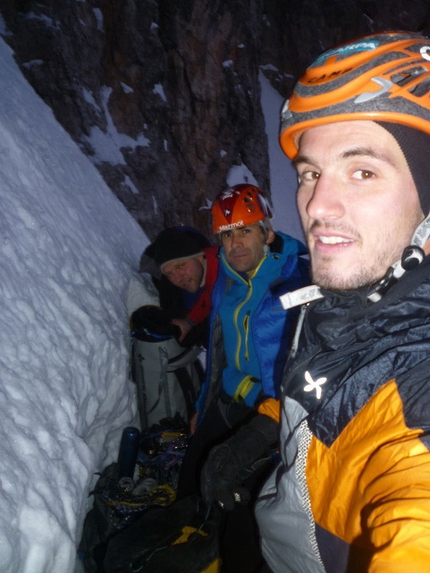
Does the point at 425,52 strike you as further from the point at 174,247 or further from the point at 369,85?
the point at 174,247

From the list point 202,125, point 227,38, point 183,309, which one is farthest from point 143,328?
point 227,38

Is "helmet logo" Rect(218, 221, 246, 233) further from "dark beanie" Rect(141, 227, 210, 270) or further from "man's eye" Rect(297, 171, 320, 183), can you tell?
"man's eye" Rect(297, 171, 320, 183)

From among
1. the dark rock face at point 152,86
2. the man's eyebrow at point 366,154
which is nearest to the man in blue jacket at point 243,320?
the man's eyebrow at point 366,154

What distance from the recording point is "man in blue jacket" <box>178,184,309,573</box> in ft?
10.5

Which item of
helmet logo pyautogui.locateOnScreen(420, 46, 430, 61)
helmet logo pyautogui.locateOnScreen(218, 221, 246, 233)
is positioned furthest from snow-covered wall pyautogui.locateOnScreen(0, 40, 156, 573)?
helmet logo pyautogui.locateOnScreen(420, 46, 430, 61)

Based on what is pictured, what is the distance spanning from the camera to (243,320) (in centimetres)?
352

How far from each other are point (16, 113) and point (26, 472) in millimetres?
4130

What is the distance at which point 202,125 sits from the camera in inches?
592

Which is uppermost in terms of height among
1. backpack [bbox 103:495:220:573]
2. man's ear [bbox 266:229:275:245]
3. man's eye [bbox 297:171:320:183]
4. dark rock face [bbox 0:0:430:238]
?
dark rock face [bbox 0:0:430:238]

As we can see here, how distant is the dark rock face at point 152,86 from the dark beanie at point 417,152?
10854mm

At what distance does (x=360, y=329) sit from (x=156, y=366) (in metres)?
3.26

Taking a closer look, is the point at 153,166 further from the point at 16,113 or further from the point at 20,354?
the point at 20,354

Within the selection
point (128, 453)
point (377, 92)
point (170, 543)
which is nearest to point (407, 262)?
point (377, 92)

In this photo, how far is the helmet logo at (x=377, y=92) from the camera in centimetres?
152
